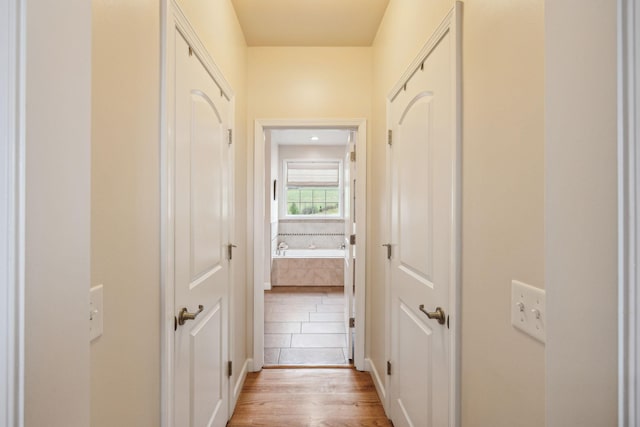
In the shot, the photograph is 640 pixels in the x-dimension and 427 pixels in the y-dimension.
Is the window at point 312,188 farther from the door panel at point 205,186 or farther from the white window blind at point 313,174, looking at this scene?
the door panel at point 205,186

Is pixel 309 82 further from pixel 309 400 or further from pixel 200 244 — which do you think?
pixel 309 400

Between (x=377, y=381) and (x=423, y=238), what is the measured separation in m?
1.43

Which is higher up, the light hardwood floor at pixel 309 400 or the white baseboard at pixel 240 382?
the white baseboard at pixel 240 382

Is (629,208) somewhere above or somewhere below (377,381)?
above

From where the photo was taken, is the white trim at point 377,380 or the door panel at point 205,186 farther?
the white trim at point 377,380

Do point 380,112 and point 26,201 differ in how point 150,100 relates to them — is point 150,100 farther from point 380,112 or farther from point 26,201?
point 380,112

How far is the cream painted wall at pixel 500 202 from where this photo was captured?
84cm

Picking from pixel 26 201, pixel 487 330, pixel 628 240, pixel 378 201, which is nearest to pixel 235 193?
pixel 378 201

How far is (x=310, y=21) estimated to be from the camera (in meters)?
2.45

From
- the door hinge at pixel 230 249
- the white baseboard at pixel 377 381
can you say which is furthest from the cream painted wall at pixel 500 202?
the door hinge at pixel 230 249

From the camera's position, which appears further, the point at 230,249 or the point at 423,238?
the point at 230,249

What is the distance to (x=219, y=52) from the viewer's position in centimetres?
195

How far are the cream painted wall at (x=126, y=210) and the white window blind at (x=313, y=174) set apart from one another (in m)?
5.30

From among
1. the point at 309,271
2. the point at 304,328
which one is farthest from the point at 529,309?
the point at 309,271
